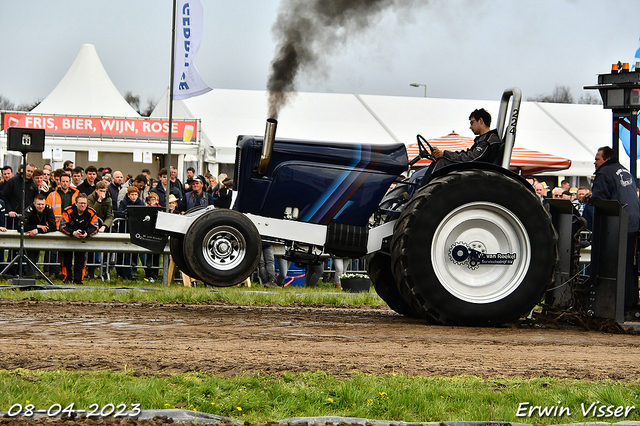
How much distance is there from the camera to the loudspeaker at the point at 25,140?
11.0m

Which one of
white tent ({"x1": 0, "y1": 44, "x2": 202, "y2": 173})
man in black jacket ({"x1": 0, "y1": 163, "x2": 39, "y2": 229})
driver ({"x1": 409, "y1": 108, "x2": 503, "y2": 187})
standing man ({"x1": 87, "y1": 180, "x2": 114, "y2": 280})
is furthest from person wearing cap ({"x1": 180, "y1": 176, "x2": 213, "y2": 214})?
driver ({"x1": 409, "y1": 108, "x2": 503, "y2": 187})

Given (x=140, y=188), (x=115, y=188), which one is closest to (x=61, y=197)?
(x=115, y=188)

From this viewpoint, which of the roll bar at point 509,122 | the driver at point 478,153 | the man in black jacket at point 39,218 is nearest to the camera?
the roll bar at point 509,122

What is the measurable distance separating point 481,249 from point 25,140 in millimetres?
7249

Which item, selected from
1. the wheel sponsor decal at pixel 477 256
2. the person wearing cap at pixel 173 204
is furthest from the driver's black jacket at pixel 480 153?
the person wearing cap at pixel 173 204

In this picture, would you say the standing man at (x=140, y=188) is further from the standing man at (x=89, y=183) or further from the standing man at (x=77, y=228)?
the standing man at (x=77, y=228)

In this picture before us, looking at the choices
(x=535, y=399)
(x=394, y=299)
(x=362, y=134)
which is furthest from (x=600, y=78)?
(x=362, y=134)

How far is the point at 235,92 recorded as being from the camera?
26375 mm

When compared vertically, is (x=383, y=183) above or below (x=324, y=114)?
below

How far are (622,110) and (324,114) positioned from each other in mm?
18279

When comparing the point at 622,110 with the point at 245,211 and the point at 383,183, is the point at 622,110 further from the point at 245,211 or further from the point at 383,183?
the point at 245,211

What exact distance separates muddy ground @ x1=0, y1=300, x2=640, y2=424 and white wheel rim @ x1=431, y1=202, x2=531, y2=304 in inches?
15.0

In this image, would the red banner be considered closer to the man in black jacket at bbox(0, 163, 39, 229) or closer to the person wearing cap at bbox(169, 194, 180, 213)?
the person wearing cap at bbox(169, 194, 180, 213)

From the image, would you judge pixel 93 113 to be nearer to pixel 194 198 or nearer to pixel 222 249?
pixel 194 198
